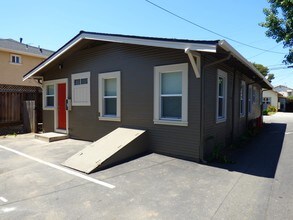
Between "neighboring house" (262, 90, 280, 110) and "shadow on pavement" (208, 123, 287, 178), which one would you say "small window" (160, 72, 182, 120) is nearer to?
"shadow on pavement" (208, 123, 287, 178)

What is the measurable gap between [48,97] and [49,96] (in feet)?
0.53

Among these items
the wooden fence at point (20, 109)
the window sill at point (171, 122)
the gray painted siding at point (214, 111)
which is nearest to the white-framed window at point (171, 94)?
the window sill at point (171, 122)

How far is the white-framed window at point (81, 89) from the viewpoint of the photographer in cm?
909

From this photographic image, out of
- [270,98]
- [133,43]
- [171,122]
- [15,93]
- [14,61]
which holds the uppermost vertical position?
[14,61]

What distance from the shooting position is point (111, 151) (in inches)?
240

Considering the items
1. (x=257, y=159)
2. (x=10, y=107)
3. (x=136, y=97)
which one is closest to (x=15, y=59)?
(x=10, y=107)

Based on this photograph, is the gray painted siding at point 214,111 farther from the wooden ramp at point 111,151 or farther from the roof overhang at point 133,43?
the wooden ramp at point 111,151

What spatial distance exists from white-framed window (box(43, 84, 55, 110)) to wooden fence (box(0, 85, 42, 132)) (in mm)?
596

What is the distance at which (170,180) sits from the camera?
4867mm

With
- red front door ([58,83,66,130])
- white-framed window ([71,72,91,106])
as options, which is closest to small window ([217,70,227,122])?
white-framed window ([71,72,91,106])

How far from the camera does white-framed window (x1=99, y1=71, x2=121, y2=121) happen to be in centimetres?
798

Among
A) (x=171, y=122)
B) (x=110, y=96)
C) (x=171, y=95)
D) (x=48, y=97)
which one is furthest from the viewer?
(x=48, y=97)

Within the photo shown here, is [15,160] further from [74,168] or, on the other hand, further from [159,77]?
[159,77]

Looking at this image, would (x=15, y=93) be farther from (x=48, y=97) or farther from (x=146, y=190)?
(x=146, y=190)
